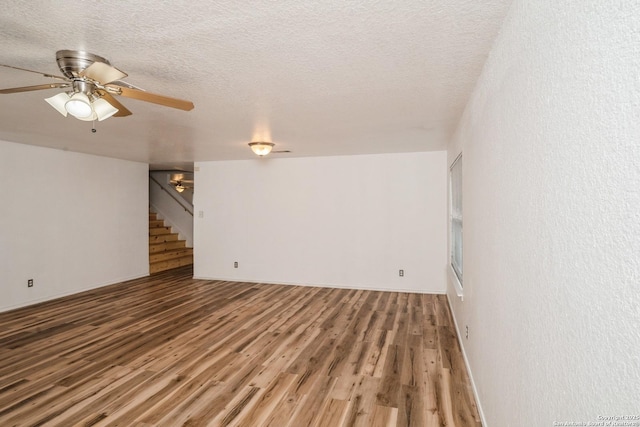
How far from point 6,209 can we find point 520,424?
6135 millimetres

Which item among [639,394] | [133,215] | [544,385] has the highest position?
[133,215]

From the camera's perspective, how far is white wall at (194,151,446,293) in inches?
211

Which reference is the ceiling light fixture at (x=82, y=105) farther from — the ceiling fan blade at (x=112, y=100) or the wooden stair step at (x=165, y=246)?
the wooden stair step at (x=165, y=246)

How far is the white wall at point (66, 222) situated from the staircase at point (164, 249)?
0.55m

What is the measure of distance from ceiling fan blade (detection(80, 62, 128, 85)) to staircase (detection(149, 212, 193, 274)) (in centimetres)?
607

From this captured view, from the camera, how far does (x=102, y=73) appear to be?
69.2 inches

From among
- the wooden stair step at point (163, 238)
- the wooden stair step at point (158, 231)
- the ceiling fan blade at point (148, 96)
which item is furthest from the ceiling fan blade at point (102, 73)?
the wooden stair step at point (158, 231)

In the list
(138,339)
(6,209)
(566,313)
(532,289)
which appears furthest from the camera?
(6,209)

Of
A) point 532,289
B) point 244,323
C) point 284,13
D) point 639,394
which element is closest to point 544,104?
point 532,289

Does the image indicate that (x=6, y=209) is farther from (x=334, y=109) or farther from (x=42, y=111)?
(x=334, y=109)

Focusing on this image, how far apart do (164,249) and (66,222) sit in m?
2.59

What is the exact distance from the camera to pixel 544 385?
1.06m

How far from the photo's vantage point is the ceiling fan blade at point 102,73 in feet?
5.57

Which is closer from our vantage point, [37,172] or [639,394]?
[639,394]
